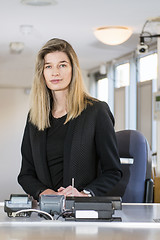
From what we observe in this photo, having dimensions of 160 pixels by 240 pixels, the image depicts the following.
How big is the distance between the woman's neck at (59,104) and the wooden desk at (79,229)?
24.2 inches

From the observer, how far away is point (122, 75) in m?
10.2

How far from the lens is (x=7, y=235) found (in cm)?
143

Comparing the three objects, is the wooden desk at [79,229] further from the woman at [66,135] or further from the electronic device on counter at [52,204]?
the woman at [66,135]

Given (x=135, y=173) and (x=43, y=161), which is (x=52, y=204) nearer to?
(x=43, y=161)

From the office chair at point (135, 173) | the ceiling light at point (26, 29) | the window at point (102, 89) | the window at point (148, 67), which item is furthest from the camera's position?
the window at point (102, 89)

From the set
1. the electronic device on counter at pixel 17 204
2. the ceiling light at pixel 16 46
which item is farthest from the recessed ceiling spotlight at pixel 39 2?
the electronic device on counter at pixel 17 204

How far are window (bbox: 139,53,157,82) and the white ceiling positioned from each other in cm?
33

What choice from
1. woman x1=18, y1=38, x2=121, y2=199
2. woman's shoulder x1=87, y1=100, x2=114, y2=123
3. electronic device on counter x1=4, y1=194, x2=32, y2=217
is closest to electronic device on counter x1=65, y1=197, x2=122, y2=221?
electronic device on counter x1=4, y1=194, x2=32, y2=217

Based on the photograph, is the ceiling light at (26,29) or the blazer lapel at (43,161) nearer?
the blazer lapel at (43,161)

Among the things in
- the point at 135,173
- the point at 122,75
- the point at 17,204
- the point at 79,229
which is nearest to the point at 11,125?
the point at 122,75

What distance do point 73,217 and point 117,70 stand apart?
9012mm

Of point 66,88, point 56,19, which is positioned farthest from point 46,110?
point 56,19

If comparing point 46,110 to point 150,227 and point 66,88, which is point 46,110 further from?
point 150,227

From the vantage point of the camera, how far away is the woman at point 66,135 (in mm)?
2121
